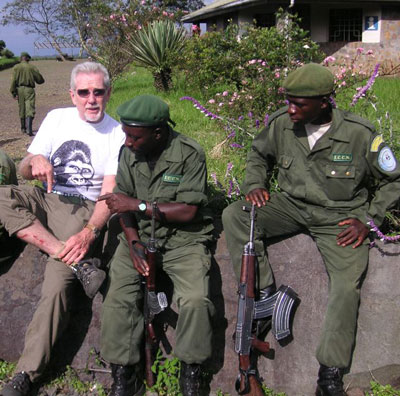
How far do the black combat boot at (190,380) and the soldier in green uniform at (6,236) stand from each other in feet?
4.89

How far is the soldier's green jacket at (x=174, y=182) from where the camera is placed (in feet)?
10.8

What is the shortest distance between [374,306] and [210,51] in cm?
572

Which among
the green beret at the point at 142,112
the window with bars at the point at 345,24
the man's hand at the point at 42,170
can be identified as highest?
the window with bars at the point at 345,24

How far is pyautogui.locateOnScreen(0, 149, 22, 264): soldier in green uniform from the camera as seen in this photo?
355cm

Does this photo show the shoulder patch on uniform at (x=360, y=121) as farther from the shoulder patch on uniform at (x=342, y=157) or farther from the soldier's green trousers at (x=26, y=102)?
the soldier's green trousers at (x=26, y=102)

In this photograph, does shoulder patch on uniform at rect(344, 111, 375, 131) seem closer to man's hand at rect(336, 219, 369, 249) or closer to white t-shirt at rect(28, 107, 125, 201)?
man's hand at rect(336, 219, 369, 249)

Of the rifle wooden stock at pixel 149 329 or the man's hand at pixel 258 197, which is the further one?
the man's hand at pixel 258 197

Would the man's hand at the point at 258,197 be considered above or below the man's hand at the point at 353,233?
above

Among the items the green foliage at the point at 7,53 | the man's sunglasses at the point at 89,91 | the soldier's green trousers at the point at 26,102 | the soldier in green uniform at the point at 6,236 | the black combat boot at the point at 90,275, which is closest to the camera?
the black combat boot at the point at 90,275

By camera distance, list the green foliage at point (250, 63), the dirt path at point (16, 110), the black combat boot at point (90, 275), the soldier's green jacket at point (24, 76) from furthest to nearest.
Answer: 1. the soldier's green jacket at point (24, 76)
2. the dirt path at point (16, 110)
3. the green foliage at point (250, 63)
4. the black combat boot at point (90, 275)

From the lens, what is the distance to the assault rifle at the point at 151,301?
311 cm

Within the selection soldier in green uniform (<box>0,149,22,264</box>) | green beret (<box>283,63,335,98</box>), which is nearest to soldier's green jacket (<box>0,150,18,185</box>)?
soldier in green uniform (<box>0,149,22,264</box>)

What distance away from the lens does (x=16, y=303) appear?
3.54 m

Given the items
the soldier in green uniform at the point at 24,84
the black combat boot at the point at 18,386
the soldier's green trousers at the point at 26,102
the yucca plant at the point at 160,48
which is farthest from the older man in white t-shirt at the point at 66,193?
the yucca plant at the point at 160,48
